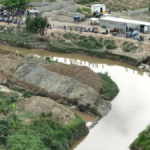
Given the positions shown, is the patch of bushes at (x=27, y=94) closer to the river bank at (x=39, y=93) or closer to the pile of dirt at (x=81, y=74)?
the river bank at (x=39, y=93)

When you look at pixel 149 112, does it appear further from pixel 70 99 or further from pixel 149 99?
pixel 70 99

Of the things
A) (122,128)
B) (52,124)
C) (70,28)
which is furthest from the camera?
(70,28)

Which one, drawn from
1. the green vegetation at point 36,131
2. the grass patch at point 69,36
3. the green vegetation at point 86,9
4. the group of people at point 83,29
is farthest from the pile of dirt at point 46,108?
the green vegetation at point 86,9

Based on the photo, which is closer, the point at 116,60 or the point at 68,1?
the point at 116,60

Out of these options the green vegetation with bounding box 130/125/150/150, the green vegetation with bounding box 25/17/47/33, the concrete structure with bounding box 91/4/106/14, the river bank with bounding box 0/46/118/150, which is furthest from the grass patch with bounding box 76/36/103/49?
the green vegetation with bounding box 130/125/150/150

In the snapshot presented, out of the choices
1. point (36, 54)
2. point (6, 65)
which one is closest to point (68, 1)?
point (36, 54)

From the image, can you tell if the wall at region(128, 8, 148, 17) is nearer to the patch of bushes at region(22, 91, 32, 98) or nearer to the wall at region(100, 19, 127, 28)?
the wall at region(100, 19, 127, 28)
